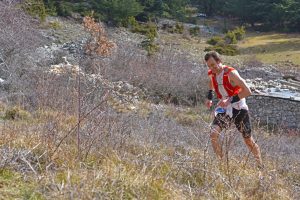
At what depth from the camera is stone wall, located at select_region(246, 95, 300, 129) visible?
15.6 meters

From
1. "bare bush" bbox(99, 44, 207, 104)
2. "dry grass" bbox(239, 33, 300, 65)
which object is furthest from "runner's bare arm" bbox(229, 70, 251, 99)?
"dry grass" bbox(239, 33, 300, 65)

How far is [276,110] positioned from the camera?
1574 cm

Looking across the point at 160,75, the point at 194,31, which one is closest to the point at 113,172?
the point at 160,75

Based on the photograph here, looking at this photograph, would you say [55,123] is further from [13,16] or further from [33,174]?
[13,16]

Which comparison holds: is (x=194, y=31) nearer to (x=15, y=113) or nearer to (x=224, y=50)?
(x=224, y=50)

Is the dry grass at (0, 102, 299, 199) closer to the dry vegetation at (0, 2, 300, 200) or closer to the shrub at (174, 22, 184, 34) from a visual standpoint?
the dry vegetation at (0, 2, 300, 200)

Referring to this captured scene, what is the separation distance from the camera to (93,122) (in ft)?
14.7

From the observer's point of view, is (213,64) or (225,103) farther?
(213,64)

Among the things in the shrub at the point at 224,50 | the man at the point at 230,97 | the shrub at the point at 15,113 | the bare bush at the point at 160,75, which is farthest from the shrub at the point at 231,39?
the man at the point at 230,97

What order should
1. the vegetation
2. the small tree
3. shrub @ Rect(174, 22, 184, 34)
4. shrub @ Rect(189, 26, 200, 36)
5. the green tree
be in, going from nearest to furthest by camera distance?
the small tree, the vegetation, the green tree, shrub @ Rect(174, 22, 184, 34), shrub @ Rect(189, 26, 200, 36)

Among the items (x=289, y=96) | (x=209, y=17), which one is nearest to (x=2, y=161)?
(x=289, y=96)

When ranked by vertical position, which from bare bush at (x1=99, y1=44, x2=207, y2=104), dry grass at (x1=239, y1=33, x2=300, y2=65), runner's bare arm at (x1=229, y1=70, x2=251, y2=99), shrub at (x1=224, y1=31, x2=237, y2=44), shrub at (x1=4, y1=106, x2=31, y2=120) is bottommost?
dry grass at (x1=239, y1=33, x2=300, y2=65)

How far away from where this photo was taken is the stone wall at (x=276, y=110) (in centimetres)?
1556

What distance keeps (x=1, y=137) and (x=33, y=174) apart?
80 centimetres
